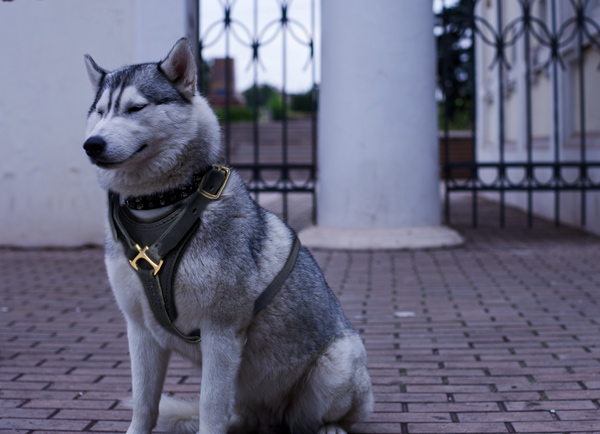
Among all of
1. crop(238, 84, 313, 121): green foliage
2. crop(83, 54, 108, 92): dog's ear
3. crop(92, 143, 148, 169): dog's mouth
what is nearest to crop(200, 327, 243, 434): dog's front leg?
crop(92, 143, 148, 169): dog's mouth

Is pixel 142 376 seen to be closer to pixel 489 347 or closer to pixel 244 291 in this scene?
pixel 244 291

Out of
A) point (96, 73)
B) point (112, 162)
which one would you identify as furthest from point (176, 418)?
point (96, 73)

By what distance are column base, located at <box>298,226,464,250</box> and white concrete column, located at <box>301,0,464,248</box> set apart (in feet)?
0.06

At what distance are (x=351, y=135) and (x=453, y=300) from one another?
2942 millimetres

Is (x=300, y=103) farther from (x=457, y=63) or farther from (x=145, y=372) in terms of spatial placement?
(x=145, y=372)

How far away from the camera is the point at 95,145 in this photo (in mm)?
2291

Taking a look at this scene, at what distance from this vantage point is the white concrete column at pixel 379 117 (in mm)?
7887

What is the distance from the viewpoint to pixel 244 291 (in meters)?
2.51

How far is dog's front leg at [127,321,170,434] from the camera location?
8.67 feet

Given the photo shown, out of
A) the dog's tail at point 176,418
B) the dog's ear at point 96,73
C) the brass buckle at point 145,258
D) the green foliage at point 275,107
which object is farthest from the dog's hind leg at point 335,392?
the green foliage at point 275,107

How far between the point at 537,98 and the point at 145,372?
10698 mm

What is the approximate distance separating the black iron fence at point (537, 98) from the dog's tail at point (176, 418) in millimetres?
5952

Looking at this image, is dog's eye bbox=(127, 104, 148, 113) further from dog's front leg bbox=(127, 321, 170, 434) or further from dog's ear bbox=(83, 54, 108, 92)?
dog's front leg bbox=(127, 321, 170, 434)

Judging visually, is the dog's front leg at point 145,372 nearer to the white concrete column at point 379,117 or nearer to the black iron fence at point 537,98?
the white concrete column at point 379,117
